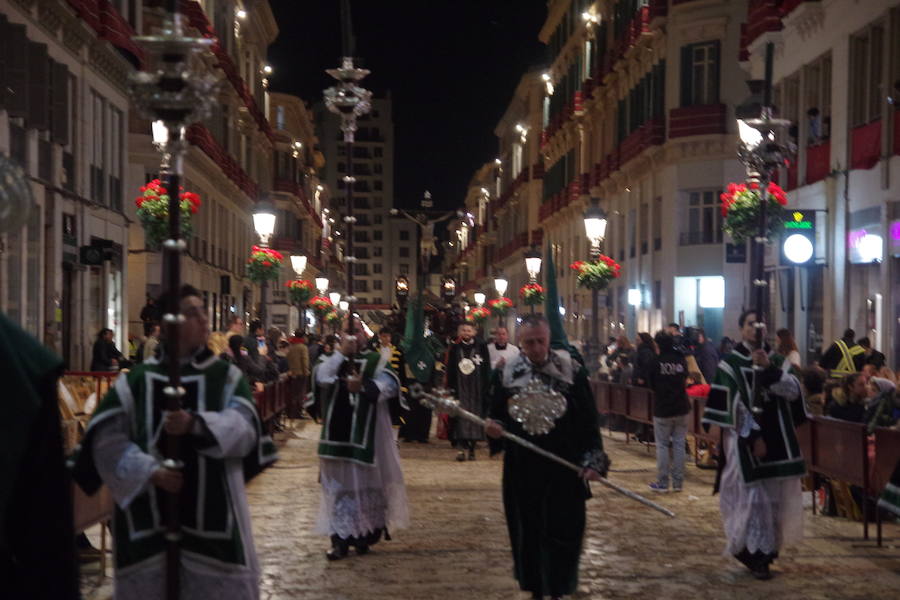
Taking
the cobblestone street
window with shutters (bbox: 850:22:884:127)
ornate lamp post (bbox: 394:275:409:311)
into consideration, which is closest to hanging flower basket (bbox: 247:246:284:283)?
ornate lamp post (bbox: 394:275:409:311)

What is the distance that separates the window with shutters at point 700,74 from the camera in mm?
37875

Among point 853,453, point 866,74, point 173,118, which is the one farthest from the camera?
point 866,74

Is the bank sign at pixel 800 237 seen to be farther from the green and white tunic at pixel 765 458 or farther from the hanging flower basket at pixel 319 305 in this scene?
the hanging flower basket at pixel 319 305

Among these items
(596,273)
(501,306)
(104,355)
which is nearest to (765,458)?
(104,355)

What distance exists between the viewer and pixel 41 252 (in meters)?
23.6

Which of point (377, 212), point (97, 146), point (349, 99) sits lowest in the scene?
point (349, 99)

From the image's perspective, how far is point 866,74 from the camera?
23.8m

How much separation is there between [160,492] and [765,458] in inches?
231

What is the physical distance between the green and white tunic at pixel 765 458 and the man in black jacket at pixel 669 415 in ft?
17.2

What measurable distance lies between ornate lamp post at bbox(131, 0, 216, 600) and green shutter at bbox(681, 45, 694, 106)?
3343 cm

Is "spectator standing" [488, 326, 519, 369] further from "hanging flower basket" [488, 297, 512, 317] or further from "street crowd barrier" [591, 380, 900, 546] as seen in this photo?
"hanging flower basket" [488, 297, 512, 317]

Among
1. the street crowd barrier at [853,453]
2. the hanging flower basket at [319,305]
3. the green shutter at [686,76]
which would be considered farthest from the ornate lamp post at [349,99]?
the hanging flower basket at [319,305]

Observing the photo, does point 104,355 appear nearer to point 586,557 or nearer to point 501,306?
point 586,557

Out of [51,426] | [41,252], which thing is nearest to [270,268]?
[41,252]
